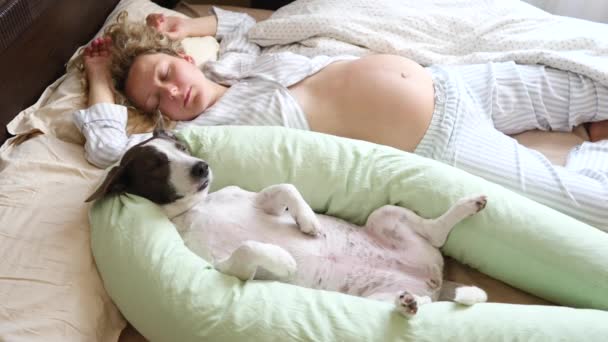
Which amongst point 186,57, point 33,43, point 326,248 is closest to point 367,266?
point 326,248

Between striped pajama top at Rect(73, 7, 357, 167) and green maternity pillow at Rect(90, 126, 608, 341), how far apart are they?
160mm

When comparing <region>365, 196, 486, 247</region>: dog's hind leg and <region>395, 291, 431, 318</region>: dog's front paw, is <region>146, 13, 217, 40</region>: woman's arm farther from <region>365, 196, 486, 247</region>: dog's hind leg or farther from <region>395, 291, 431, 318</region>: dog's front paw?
<region>395, 291, 431, 318</region>: dog's front paw

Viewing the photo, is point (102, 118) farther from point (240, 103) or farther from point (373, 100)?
point (373, 100)

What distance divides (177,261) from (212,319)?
0.55 feet

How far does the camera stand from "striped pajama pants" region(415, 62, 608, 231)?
1355mm

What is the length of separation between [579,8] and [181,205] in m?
2.14

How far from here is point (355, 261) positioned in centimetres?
123

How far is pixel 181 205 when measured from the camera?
1.27 metres

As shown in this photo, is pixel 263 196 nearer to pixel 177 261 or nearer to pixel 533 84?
pixel 177 261

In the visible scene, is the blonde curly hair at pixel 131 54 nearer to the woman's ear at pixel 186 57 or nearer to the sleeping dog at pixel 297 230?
the woman's ear at pixel 186 57

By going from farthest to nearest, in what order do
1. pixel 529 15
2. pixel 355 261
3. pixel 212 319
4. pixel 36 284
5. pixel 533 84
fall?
pixel 529 15
pixel 533 84
pixel 355 261
pixel 36 284
pixel 212 319

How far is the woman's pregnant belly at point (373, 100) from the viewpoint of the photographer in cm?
156

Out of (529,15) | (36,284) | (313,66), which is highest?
(529,15)

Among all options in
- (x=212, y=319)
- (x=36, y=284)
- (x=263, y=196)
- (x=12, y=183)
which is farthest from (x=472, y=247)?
(x=12, y=183)
